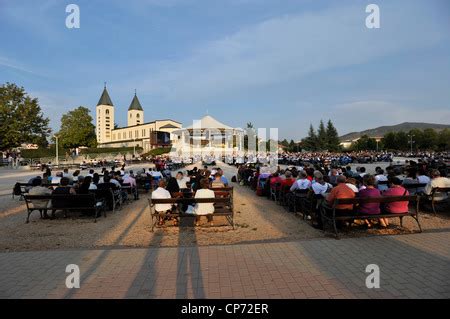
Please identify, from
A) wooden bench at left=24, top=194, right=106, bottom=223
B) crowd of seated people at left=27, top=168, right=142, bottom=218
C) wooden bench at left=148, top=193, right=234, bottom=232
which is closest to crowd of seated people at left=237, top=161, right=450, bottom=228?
wooden bench at left=148, top=193, right=234, bottom=232

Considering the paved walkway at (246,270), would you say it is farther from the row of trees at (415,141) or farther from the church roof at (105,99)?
the church roof at (105,99)

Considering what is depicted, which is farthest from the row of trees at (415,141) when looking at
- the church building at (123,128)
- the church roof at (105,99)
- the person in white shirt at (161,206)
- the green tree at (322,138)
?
the church roof at (105,99)

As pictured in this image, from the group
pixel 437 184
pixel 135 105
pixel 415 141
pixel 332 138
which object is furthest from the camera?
pixel 135 105

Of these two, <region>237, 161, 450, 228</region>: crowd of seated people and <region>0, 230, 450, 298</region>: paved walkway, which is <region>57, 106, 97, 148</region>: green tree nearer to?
Answer: <region>237, 161, 450, 228</region>: crowd of seated people

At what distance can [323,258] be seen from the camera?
17.1 feet

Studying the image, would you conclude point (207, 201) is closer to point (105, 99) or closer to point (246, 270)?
point (246, 270)

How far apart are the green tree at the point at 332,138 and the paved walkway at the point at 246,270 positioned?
314 ft

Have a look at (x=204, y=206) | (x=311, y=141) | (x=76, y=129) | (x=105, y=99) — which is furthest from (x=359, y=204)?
(x=105, y=99)

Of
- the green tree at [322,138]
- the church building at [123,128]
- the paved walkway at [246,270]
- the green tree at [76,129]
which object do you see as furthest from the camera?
the church building at [123,128]

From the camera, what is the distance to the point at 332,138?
9794cm

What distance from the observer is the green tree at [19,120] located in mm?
46125

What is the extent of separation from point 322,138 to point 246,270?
98.4 metres
